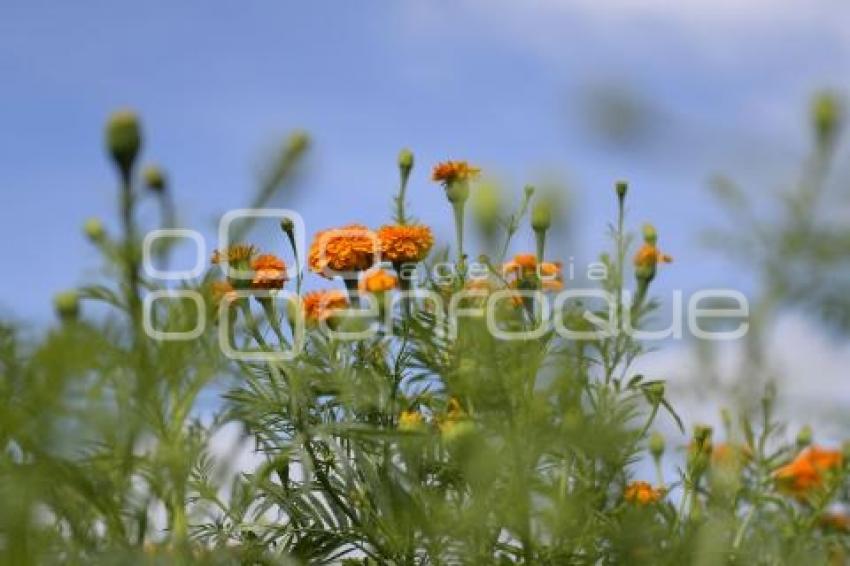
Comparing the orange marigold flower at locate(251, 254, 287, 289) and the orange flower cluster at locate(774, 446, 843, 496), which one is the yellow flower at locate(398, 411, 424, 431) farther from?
the orange flower cluster at locate(774, 446, 843, 496)

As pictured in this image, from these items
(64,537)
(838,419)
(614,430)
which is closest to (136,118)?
(64,537)

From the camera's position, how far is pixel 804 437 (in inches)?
91.6

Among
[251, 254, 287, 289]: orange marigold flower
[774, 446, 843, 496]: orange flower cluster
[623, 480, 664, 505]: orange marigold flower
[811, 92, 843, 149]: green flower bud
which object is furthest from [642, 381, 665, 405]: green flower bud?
[811, 92, 843, 149]: green flower bud

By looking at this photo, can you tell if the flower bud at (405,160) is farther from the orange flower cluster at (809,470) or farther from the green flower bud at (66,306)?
the green flower bud at (66,306)

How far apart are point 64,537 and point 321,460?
69 cm

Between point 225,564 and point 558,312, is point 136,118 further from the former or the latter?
point 558,312

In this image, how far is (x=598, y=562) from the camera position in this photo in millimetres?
1831

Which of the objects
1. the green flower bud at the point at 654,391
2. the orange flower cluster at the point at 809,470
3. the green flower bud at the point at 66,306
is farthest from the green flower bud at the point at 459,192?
the green flower bud at the point at 66,306

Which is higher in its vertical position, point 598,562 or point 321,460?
point 321,460

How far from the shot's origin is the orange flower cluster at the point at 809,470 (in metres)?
2.39

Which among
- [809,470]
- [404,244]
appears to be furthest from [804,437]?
[404,244]

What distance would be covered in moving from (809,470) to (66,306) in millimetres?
1721

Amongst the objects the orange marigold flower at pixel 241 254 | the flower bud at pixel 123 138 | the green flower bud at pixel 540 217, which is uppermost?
the flower bud at pixel 123 138

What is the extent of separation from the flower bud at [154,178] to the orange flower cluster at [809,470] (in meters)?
1.41
